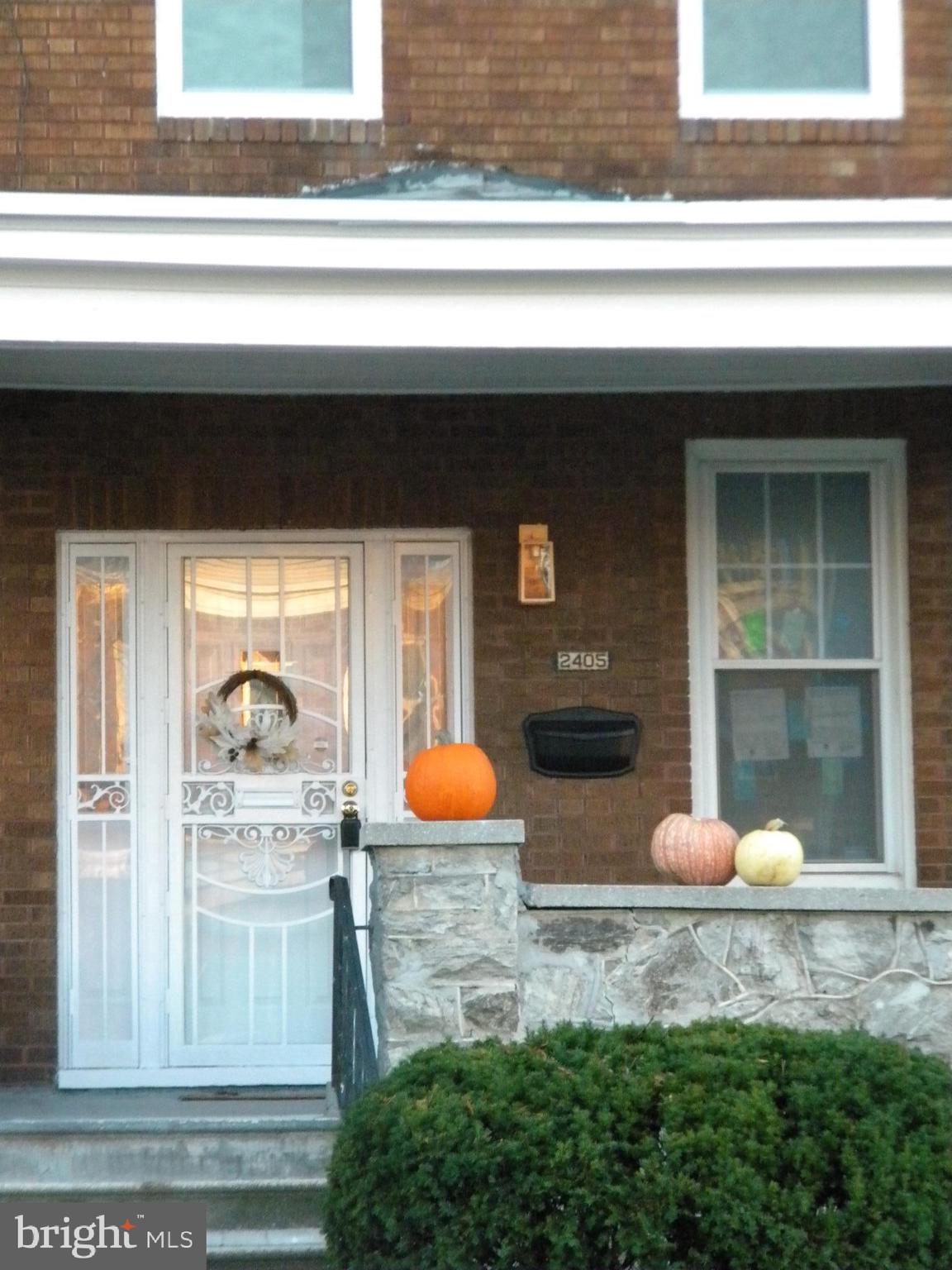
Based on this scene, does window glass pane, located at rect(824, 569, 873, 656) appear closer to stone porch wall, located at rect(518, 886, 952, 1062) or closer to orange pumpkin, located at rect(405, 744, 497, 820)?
stone porch wall, located at rect(518, 886, 952, 1062)

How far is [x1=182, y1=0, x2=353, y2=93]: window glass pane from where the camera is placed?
7551 mm

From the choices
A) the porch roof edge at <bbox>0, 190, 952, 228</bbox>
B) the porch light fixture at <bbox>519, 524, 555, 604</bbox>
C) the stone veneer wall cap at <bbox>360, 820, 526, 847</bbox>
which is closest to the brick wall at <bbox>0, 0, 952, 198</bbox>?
the porch roof edge at <bbox>0, 190, 952, 228</bbox>

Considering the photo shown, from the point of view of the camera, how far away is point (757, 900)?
5.84 meters

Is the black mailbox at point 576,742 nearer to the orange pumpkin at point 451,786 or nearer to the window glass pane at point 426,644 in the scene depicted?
the window glass pane at point 426,644

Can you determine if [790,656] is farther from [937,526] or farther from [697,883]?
[697,883]

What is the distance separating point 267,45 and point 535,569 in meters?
2.39

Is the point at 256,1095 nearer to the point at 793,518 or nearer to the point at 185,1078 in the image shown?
the point at 185,1078

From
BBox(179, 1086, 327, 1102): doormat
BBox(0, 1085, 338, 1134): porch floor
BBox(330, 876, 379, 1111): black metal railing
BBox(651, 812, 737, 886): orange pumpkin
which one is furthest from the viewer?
BBox(179, 1086, 327, 1102): doormat

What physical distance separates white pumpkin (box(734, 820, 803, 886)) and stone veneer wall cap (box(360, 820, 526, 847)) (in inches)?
31.1

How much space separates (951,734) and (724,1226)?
3.63 metres

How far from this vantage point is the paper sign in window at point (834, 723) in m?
7.84

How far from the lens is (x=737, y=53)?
7738 mm

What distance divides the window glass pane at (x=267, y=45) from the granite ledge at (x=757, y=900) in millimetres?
3623

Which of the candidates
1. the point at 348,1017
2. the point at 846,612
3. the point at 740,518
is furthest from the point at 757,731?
the point at 348,1017
